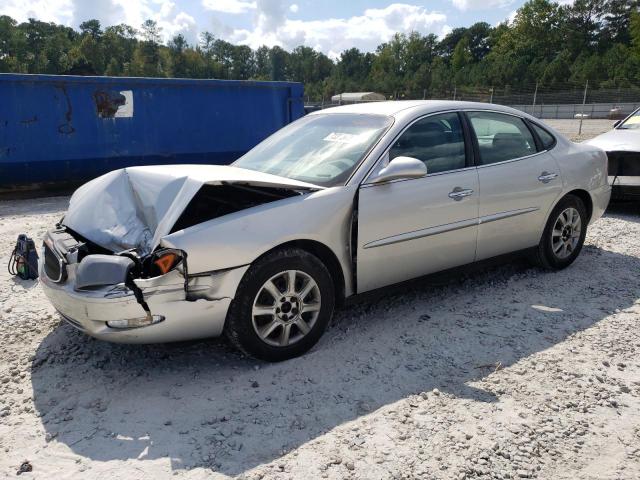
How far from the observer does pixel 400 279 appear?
3.89 metres

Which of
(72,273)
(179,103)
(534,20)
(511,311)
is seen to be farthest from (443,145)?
(534,20)

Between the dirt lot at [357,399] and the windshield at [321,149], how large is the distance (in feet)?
3.78

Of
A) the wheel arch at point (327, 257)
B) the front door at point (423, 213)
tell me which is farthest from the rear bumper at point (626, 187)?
the wheel arch at point (327, 257)

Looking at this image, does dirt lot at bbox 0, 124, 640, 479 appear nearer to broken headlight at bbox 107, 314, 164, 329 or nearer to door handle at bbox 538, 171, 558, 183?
broken headlight at bbox 107, 314, 164, 329

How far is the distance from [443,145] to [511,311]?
4.60ft

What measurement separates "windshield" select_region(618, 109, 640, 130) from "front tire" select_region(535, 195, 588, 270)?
3790 mm

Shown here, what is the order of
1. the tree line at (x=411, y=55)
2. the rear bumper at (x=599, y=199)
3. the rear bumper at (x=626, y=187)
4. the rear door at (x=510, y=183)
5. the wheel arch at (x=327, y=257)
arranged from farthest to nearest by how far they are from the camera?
1. the tree line at (x=411, y=55)
2. the rear bumper at (x=626, y=187)
3. the rear bumper at (x=599, y=199)
4. the rear door at (x=510, y=183)
5. the wheel arch at (x=327, y=257)

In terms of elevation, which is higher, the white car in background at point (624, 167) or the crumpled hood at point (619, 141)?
the crumpled hood at point (619, 141)

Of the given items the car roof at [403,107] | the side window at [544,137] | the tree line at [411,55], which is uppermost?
the tree line at [411,55]

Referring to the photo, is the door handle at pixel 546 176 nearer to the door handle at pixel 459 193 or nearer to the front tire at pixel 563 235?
the front tire at pixel 563 235

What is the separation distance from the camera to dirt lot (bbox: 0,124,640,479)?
8.30 feet

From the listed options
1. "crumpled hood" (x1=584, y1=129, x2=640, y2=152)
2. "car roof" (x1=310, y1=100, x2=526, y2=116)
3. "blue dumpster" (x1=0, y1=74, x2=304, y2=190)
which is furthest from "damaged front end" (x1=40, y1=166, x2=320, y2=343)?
"blue dumpster" (x1=0, y1=74, x2=304, y2=190)

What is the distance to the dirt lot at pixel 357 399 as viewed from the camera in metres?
2.53

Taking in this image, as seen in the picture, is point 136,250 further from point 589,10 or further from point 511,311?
point 589,10
